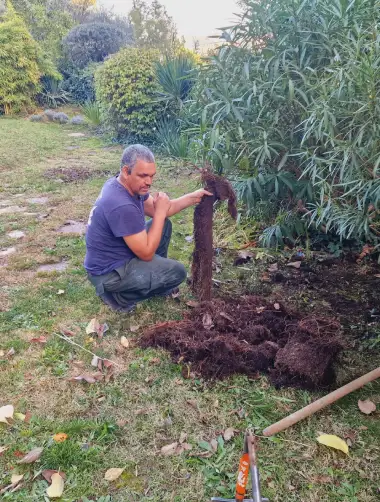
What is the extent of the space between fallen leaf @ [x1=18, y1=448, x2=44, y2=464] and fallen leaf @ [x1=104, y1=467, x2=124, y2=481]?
0.34 meters

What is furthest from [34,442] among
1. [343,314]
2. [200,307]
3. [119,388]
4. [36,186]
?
[36,186]

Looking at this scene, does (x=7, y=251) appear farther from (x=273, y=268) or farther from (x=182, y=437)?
(x=182, y=437)

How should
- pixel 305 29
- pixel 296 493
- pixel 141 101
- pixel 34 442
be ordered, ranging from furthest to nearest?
pixel 141 101, pixel 305 29, pixel 34 442, pixel 296 493

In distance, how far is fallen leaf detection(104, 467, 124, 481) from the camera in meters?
1.98

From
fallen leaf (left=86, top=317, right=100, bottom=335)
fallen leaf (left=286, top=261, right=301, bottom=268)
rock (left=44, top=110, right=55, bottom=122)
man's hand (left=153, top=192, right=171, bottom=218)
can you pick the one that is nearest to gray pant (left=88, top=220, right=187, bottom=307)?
fallen leaf (left=86, top=317, right=100, bottom=335)

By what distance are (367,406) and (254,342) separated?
751 mm

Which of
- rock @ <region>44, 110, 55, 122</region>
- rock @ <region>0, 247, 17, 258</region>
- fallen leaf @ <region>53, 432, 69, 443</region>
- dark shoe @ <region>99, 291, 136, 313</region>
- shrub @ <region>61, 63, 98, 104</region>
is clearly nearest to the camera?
fallen leaf @ <region>53, 432, 69, 443</region>

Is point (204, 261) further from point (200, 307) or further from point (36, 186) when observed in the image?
point (36, 186)

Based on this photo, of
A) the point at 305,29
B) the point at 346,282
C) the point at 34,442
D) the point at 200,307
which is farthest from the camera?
the point at 346,282

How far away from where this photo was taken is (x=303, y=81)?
11.3ft

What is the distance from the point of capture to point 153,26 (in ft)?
41.1

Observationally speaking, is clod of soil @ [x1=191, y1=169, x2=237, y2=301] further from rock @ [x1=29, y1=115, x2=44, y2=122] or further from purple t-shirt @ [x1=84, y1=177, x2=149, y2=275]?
rock @ [x1=29, y1=115, x2=44, y2=122]

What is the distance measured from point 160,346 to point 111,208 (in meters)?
0.97

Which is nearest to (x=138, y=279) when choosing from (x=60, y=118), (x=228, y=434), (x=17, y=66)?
(x=228, y=434)
